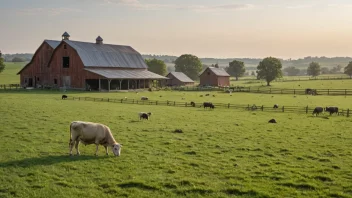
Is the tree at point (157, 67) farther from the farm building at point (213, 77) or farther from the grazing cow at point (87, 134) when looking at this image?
the grazing cow at point (87, 134)

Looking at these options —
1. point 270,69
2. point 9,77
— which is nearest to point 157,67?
point 270,69

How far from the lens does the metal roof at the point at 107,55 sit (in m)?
61.9

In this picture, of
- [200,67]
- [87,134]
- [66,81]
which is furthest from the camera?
[200,67]

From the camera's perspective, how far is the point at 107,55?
6775 cm

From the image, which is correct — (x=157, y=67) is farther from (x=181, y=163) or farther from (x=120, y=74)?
(x=181, y=163)

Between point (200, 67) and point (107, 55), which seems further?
point (200, 67)

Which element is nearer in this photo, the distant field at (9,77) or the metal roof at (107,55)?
the metal roof at (107,55)

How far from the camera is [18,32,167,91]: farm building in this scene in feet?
196

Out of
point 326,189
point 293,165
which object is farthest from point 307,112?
point 326,189

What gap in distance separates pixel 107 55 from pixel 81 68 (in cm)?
931

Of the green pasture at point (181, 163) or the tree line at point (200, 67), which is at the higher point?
the tree line at point (200, 67)

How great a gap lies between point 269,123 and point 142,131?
33.2ft

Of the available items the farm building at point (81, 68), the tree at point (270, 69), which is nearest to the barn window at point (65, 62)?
the farm building at point (81, 68)

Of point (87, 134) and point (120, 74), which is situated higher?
point (120, 74)
